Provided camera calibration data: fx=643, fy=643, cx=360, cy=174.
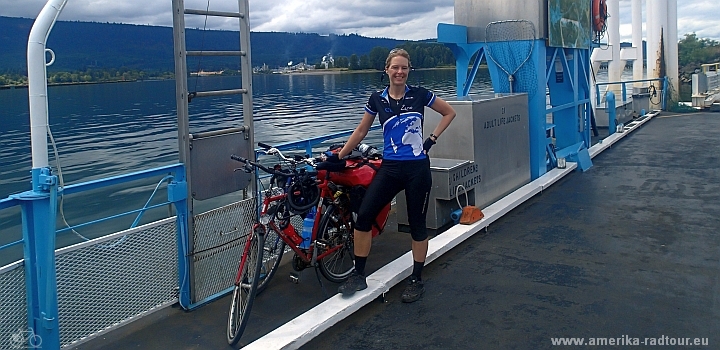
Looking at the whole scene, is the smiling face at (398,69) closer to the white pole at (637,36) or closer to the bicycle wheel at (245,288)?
the bicycle wheel at (245,288)

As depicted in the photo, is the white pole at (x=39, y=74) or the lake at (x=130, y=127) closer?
the white pole at (x=39, y=74)

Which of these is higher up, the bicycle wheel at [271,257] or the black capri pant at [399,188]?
the black capri pant at [399,188]

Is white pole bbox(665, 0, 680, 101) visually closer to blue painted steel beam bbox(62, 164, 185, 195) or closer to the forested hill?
the forested hill

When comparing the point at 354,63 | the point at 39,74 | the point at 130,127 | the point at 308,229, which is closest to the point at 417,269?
the point at 308,229

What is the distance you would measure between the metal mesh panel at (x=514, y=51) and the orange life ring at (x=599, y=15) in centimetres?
319

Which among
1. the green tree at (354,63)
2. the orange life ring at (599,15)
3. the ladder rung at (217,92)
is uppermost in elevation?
the orange life ring at (599,15)

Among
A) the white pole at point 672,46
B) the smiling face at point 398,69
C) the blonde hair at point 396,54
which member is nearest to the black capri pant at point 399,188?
the smiling face at point 398,69

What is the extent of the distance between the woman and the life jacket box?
1.85 m

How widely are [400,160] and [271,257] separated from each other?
4.25 feet

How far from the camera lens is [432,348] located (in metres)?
3.49

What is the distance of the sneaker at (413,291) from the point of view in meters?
4.19

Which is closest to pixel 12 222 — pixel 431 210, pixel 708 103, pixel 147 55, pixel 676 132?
pixel 147 55

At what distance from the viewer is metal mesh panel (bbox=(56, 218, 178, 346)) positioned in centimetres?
376

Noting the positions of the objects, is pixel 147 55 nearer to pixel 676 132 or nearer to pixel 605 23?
pixel 605 23
